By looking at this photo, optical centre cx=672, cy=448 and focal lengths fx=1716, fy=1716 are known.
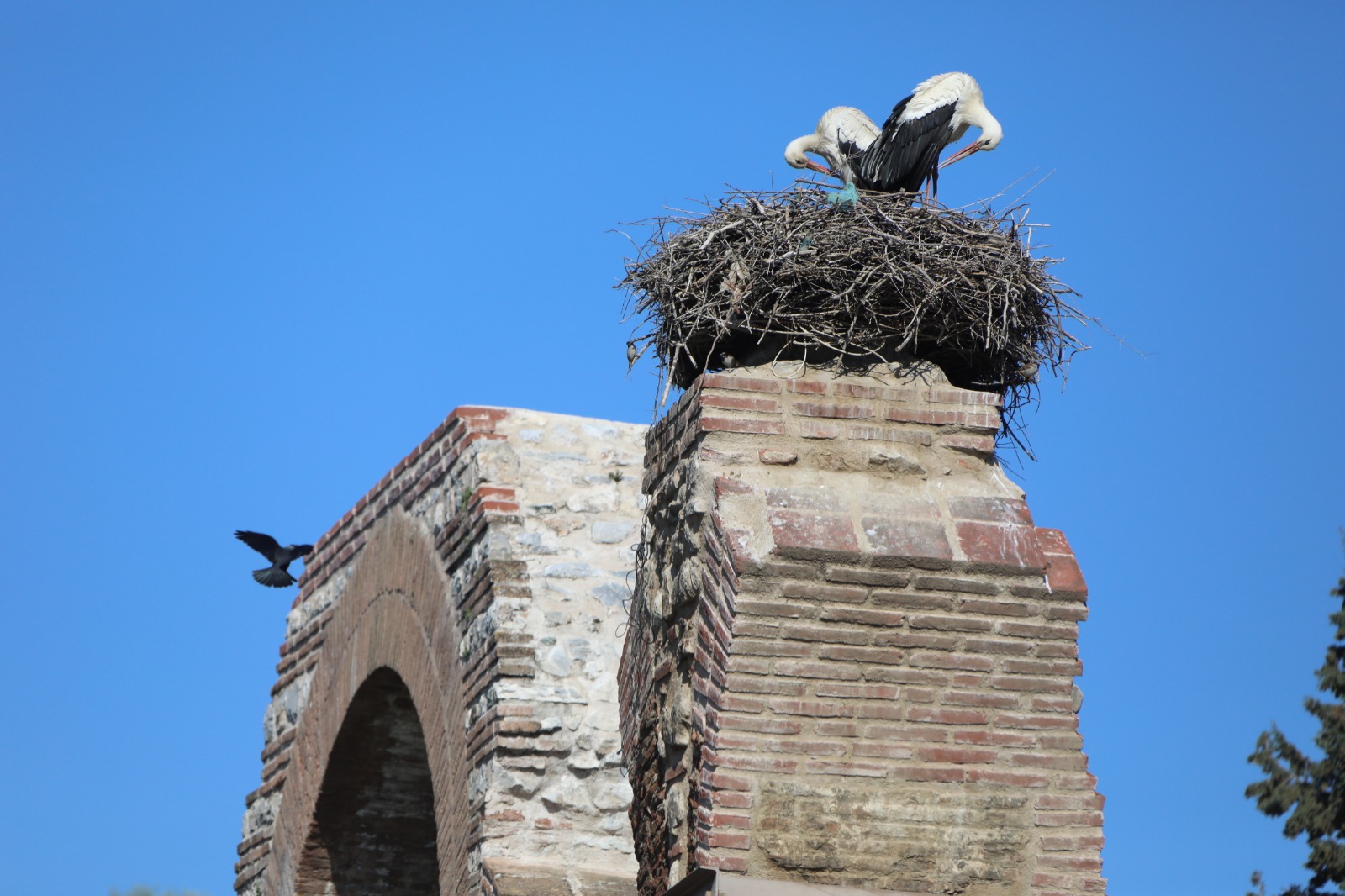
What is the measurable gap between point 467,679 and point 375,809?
6.59 feet

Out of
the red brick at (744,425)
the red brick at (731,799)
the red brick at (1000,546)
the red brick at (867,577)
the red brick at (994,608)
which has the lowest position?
the red brick at (731,799)

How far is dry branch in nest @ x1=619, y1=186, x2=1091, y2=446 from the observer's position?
4512mm

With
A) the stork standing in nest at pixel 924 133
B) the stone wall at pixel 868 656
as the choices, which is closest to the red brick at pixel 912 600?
the stone wall at pixel 868 656

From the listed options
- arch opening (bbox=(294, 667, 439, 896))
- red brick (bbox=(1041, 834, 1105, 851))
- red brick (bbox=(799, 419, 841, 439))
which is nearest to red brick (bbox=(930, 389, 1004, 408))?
red brick (bbox=(799, 419, 841, 439))

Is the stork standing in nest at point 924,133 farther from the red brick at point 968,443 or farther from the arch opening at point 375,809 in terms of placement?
the arch opening at point 375,809

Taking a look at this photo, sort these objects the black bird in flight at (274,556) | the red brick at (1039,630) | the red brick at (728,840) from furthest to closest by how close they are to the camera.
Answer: the black bird in flight at (274,556) → the red brick at (1039,630) → the red brick at (728,840)

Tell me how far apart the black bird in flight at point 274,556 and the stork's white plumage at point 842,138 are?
363cm

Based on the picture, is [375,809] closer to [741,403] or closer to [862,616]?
[741,403]

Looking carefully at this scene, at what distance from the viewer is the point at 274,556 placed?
9008 mm

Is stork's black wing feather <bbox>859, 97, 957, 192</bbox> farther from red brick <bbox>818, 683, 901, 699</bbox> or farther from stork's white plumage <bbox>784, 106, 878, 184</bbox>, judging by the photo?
red brick <bbox>818, 683, 901, 699</bbox>

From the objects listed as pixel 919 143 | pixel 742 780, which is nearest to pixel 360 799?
pixel 919 143

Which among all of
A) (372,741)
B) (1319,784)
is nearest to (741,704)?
(372,741)

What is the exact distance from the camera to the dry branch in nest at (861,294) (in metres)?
4.51

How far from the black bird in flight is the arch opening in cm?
128
